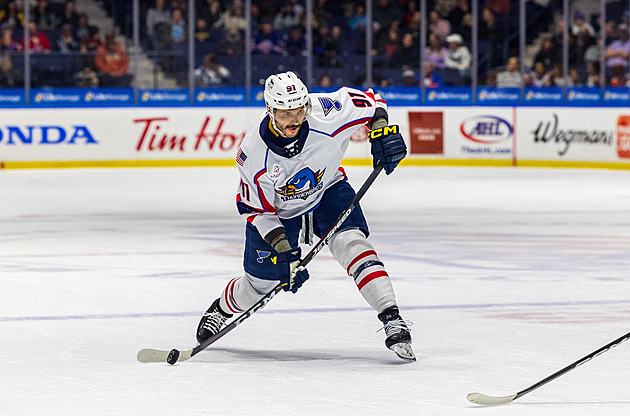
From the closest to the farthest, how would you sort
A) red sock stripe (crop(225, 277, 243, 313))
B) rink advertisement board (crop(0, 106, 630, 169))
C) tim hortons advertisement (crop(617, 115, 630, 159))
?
red sock stripe (crop(225, 277, 243, 313)), tim hortons advertisement (crop(617, 115, 630, 159)), rink advertisement board (crop(0, 106, 630, 169))

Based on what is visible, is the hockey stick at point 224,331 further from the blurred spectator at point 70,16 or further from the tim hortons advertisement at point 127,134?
the blurred spectator at point 70,16

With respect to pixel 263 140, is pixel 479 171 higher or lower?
lower

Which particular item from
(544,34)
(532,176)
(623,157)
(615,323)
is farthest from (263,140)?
(544,34)

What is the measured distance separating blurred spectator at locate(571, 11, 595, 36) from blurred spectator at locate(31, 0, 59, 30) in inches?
242

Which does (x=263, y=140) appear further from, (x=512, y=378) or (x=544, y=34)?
(x=544, y=34)

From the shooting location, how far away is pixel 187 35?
13.5m

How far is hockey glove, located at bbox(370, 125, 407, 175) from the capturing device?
3996 mm

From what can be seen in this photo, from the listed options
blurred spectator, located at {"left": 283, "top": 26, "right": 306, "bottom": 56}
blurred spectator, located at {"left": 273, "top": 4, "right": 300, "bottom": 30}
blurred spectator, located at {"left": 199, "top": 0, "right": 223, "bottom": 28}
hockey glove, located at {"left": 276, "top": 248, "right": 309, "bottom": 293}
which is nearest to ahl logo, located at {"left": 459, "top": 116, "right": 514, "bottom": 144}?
blurred spectator, located at {"left": 283, "top": 26, "right": 306, "bottom": 56}

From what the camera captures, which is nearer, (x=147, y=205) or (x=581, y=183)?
(x=147, y=205)

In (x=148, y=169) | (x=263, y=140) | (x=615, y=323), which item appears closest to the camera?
(x=263, y=140)

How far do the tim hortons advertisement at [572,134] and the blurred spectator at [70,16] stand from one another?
5398mm

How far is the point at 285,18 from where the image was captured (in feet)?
45.3

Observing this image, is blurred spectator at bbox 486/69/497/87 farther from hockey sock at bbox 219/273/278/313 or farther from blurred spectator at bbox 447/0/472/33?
hockey sock at bbox 219/273/278/313

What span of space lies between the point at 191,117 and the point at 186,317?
8.85 meters
